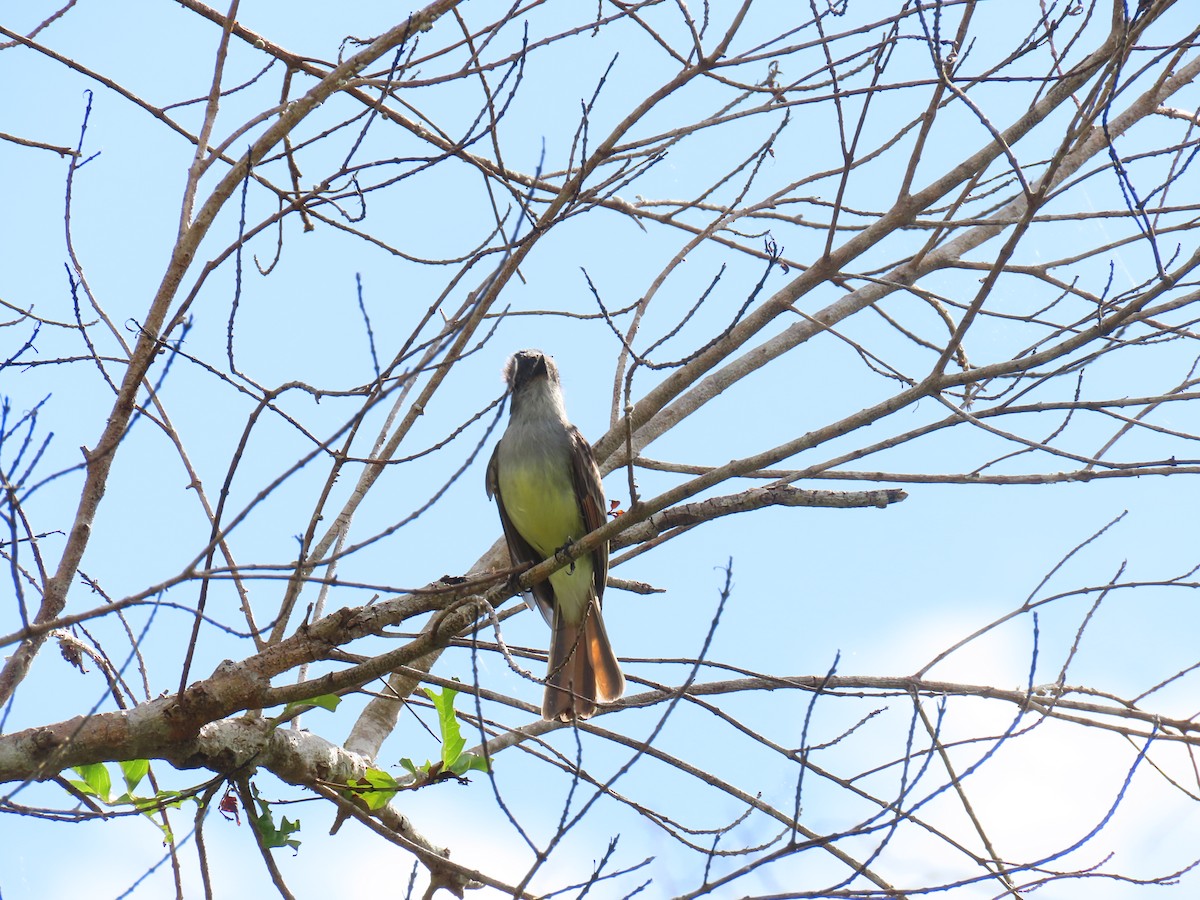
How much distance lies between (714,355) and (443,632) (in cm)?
149

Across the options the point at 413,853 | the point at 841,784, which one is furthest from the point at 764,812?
the point at 413,853

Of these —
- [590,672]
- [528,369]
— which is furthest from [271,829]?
[528,369]

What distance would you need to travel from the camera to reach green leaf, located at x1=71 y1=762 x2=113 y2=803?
3869 millimetres

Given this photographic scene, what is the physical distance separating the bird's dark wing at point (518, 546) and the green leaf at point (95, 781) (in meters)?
→ 2.39

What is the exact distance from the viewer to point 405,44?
171 inches

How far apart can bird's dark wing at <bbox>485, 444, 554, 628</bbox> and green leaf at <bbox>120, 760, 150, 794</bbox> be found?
231 cm

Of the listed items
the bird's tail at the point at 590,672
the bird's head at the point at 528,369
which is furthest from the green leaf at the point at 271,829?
the bird's head at the point at 528,369

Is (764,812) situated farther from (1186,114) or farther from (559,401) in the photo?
(1186,114)

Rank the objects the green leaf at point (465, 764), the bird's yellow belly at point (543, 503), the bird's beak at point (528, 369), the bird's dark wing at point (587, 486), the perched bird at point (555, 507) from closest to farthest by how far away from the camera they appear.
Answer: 1. the green leaf at point (465, 764)
2. the perched bird at point (555, 507)
3. the bird's dark wing at point (587, 486)
4. the bird's yellow belly at point (543, 503)
5. the bird's beak at point (528, 369)

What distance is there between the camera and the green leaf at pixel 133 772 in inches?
154

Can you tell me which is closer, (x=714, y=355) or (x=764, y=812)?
(x=764, y=812)

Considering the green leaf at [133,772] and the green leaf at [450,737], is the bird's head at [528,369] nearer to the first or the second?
the green leaf at [450,737]

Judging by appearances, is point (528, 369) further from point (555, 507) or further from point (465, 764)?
point (465, 764)

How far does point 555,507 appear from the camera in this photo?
6152mm
